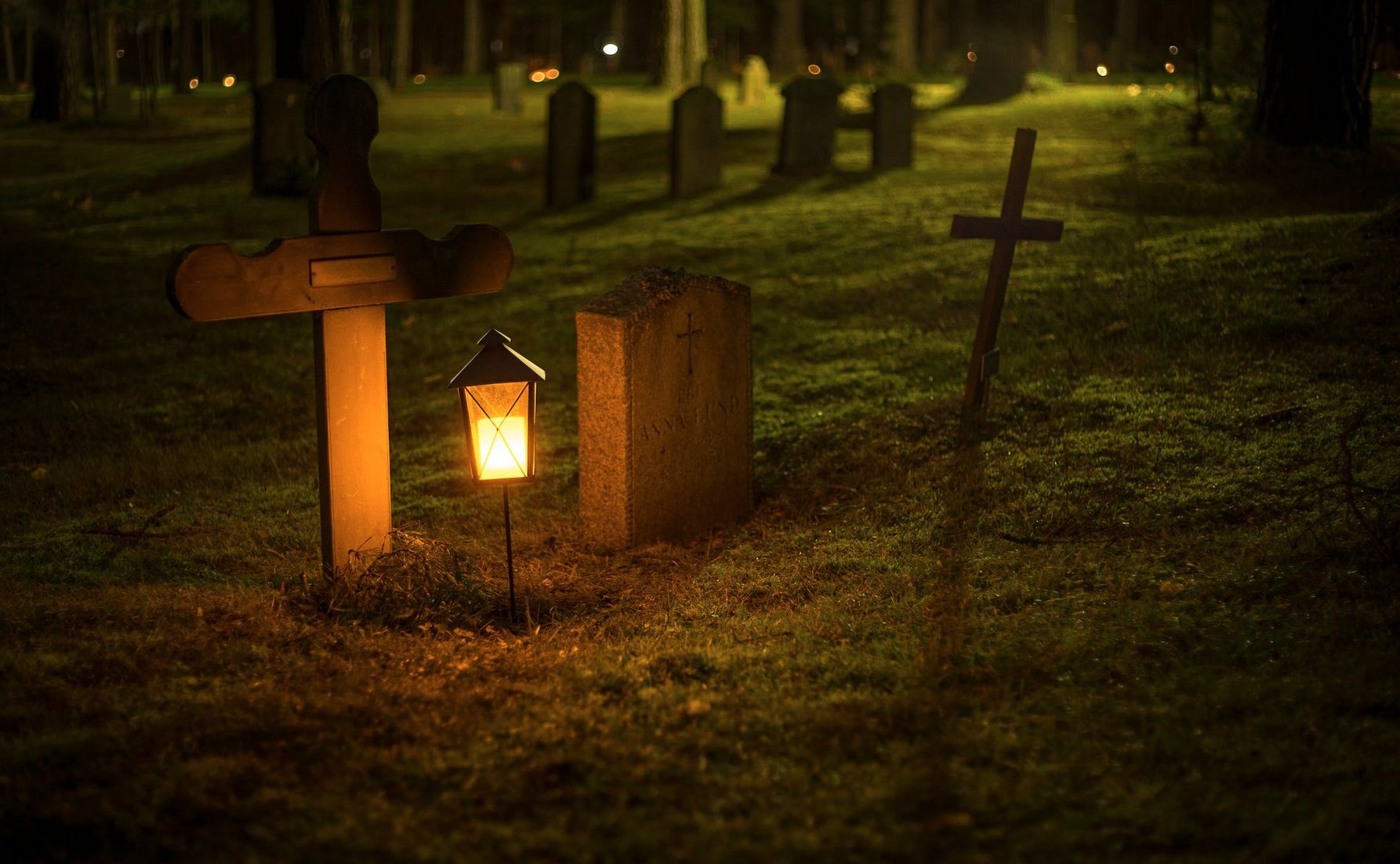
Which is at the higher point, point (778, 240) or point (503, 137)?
point (503, 137)

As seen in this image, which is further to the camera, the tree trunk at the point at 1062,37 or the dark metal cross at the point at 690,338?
the tree trunk at the point at 1062,37

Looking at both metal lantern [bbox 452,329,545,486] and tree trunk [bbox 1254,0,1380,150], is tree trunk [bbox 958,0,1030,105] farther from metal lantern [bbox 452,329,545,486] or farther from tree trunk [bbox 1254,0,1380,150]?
metal lantern [bbox 452,329,545,486]

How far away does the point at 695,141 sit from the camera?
16281mm

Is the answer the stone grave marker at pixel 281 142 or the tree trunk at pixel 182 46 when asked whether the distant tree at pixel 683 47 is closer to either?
the tree trunk at pixel 182 46

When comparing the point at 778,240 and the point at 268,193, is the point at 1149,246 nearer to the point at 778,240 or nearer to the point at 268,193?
the point at 778,240

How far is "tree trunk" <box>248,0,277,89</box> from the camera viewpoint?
26.9m

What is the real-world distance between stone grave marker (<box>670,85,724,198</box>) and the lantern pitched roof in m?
10.6

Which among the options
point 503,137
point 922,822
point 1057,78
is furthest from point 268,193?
point 1057,78

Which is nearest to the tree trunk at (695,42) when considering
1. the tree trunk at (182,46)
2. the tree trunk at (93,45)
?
the tree trunk at (93,45)

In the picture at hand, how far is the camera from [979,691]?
4.42m

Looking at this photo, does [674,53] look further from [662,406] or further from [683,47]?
[662,406]

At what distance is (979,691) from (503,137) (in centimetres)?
2082

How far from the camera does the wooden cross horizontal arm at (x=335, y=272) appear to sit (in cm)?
512

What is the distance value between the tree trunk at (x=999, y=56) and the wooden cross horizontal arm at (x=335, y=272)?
18115 mm
